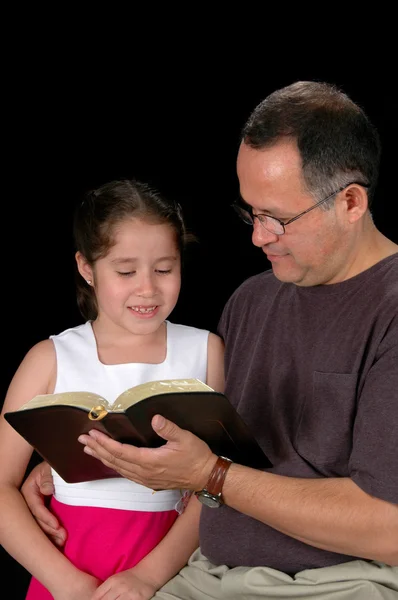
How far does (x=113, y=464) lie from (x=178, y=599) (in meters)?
0.47

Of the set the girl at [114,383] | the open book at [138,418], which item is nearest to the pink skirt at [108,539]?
the girl at [114,383]

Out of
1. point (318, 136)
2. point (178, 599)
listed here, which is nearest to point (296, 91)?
point (318, 136)

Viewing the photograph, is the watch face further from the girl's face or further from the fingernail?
the girl's face

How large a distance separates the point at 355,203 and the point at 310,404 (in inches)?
22.0

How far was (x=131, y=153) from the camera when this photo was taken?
15.8 feet

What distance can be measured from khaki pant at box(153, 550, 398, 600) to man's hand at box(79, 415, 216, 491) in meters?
0.30

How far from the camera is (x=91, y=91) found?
4832mm

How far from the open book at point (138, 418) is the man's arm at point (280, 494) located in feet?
0.13

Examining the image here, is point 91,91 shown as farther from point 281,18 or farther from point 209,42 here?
point 281,18

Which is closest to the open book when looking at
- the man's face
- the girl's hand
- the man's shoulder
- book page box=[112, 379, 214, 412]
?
book page box=[112, 379, 214, 412]

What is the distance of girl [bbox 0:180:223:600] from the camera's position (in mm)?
3260

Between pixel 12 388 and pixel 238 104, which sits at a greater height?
pixel 238 104

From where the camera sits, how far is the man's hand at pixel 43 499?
3.32 m

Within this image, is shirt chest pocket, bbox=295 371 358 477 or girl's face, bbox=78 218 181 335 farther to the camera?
girl's face, bbox=78 218 181 335
